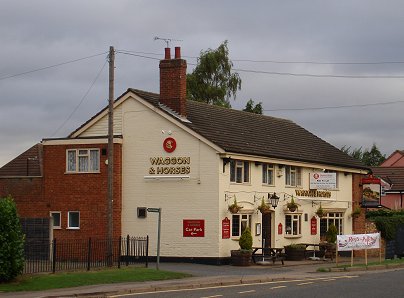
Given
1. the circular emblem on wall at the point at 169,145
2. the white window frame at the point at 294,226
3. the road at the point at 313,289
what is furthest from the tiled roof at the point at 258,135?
the road at the point at 313,289

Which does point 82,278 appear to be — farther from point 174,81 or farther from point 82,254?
point 174,81

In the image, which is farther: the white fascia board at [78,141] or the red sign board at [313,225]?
the red sign board at [313,225]

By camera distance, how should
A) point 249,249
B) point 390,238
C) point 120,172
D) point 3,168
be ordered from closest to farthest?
point 249,249, point 120,172, point 3,168, point 390,238

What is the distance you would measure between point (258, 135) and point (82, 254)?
11.5 m

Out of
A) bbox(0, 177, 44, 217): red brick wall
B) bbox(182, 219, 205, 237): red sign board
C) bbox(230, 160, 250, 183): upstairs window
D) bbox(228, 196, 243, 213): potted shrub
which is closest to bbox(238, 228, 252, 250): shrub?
bbox(228, 196, 243, 213): potted shrub

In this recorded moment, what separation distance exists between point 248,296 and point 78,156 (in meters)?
20.7

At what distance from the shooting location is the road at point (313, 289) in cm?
2386

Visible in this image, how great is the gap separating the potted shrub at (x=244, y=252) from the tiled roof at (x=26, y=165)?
507 inches

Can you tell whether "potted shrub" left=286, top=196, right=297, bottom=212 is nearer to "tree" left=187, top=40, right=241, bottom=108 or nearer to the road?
the road

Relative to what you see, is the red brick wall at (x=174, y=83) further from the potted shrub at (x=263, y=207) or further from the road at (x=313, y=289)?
the road at (x=313, y=289)

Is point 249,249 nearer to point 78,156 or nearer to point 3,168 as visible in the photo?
point 78,156

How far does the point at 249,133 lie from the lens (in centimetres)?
4453

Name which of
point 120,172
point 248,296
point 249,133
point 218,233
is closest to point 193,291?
point 248,296

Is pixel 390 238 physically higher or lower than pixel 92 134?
lower
